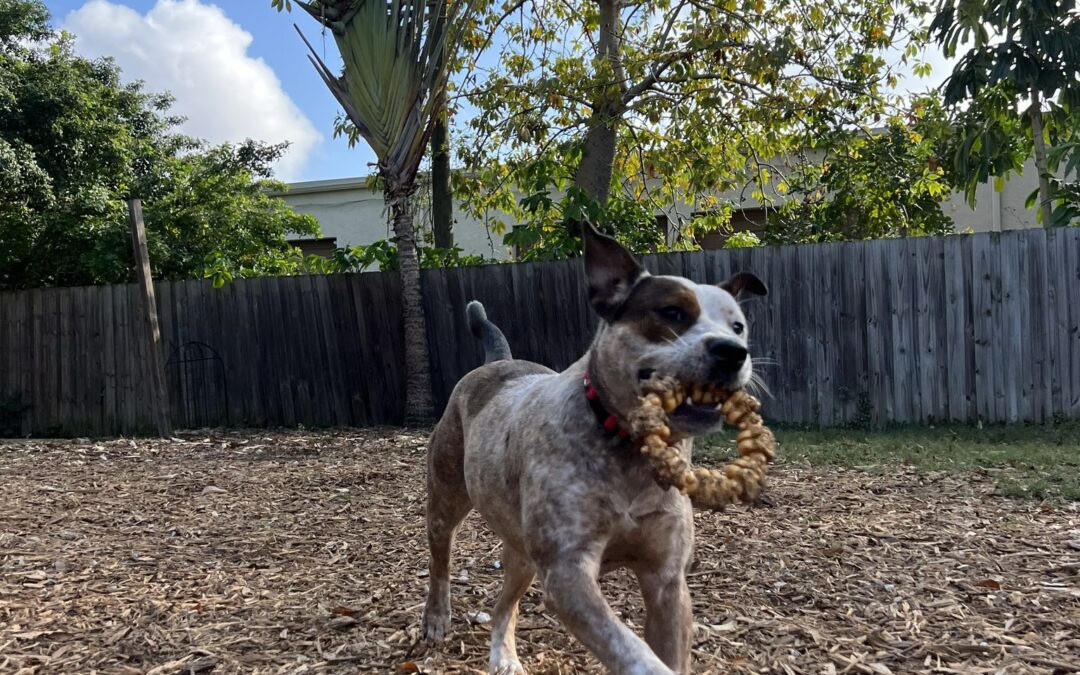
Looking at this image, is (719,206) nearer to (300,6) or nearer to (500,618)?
(300,6)

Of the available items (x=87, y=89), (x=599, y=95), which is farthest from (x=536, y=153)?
(x=87, y=89)

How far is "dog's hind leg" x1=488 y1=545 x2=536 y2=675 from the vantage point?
352cm

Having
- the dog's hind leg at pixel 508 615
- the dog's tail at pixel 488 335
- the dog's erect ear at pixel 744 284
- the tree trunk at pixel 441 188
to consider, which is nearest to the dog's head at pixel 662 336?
the dog's erect ear at pixel 744 284

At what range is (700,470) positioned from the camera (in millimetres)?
2799

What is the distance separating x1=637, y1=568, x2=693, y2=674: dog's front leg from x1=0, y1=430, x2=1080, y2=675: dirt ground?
0.67 metres

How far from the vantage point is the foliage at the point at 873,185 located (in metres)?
11.5

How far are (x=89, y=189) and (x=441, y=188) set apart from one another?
17.1 ft

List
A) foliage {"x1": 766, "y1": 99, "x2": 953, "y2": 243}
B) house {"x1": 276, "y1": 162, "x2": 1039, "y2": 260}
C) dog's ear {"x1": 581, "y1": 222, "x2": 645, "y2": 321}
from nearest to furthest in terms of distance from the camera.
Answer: dog's ear {"x1": 581, "y1": 222, "x2": 645, "y2": 321}
foliage {"x1": 766, "y1": 99, "x2": 953, "y2": 243}
house {"x1": 276, "y1": 162, "x2": 1039, "y2": 260}

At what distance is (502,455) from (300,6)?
8.16 metres

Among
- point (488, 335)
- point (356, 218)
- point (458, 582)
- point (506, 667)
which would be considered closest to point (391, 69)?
point (488, 335)

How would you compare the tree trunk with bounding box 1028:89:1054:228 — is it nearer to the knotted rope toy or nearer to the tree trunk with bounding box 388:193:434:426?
the tree trunk with bounding box 388:193:434:426

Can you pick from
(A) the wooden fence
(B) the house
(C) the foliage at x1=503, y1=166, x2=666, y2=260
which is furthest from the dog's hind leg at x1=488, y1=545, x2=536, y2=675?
(B) the house

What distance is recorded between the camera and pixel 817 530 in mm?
5242

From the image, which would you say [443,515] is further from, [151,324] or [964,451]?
[151,324]
